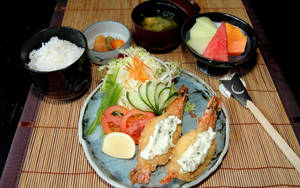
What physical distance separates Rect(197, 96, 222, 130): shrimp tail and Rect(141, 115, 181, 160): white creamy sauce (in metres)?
0.26

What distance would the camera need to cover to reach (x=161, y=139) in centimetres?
192

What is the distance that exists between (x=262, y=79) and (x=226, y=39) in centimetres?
66

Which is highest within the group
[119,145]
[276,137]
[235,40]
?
[235,40]

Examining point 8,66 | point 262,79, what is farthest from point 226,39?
point 8,66

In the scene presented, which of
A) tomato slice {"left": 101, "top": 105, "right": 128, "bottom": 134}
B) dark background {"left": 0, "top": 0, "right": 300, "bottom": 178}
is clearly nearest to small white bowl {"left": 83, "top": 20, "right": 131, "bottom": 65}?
tomato slice {"left": 101, "top": 105, "right": 128, "bottom": 134}

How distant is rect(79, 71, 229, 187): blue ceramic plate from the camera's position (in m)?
1.83

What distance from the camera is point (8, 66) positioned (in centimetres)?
339

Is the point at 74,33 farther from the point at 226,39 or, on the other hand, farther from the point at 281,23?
the point at 281,23

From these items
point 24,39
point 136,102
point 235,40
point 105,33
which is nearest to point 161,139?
point 136,102

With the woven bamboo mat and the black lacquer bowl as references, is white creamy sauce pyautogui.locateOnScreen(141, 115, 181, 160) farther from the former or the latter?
the black lacquer bowl

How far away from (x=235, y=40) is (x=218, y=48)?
0.29 m

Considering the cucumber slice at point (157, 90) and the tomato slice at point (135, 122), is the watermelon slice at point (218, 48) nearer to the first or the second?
the cucumber slice at point (157, 90)

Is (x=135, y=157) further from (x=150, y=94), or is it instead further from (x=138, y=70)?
(x=138, y=70)

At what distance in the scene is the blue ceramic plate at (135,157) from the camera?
6.01 feet
